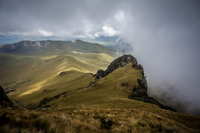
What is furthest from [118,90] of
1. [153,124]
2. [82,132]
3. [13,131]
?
[13,131]

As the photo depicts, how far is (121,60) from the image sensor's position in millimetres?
71375

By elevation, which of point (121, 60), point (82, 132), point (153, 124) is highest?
point (121, 60)

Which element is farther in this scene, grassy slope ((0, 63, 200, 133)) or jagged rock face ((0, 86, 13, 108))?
jagged rock face ((0, 86, 13, 108))

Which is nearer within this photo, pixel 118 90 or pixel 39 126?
pixel 39 126

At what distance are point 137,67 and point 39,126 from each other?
169 ft

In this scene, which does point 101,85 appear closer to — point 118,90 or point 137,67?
point 118,90

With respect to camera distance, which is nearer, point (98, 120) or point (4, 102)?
point (98, 120)

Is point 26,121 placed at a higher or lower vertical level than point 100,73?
lower

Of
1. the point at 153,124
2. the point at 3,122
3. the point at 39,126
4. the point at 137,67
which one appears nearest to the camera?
the point at 3,122

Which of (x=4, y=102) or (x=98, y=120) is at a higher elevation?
(x=98, y=120)

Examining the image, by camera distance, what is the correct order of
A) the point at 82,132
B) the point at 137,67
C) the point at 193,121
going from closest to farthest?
1. the point at 82,132
2. the point at 193,121
3. the point at 137,67

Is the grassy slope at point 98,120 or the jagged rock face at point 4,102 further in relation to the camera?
the jagged rock face at point 4,102

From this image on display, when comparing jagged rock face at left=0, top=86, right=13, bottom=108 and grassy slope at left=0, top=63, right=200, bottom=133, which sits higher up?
grassy slope at left=0, top=63, right=200, bottom=133

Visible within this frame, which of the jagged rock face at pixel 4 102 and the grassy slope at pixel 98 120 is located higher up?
the grassy slope at pixel 98 120
